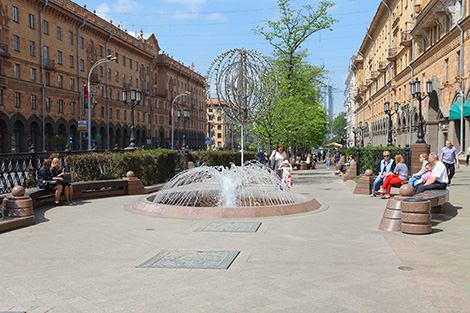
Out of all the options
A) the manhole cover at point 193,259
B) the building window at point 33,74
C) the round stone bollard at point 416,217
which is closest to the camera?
the manhole cover at point 193,259

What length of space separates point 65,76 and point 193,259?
172 ft

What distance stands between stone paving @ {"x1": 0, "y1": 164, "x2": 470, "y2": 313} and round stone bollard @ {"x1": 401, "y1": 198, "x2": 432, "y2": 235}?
19 centimetres

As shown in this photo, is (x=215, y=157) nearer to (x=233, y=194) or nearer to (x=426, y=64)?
(x=233, y=194)

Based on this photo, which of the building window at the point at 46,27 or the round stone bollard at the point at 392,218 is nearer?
the round stone bollard at the point at 392,218

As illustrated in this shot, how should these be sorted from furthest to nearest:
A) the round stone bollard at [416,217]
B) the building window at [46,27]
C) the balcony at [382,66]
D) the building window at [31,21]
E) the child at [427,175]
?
the balcony at [382,66], the building window at [46,27], the building window at [31,21], the child at [427,175], the round stone bollard at [416,217]

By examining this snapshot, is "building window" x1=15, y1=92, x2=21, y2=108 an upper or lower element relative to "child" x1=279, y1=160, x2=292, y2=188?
upper

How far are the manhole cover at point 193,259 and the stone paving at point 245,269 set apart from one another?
151mm

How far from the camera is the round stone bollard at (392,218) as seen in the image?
29.2 feet

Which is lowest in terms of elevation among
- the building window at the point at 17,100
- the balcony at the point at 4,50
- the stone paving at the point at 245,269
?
the stone paving at the point at 245,269

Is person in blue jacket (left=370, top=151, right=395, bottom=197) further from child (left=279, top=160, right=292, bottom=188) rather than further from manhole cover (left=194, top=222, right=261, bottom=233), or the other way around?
manhole cover (left=194, top=222, right=261, bottom=233)

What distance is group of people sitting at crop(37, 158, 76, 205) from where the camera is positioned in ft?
41.4

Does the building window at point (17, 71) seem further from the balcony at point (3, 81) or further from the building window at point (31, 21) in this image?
the building window at point (31, 21)

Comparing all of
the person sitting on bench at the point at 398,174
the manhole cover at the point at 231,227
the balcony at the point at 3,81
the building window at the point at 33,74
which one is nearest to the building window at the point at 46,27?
the building window at the point at 33,74

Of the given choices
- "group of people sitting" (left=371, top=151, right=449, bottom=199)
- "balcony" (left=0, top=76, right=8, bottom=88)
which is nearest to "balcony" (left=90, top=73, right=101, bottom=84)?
"balcony" (left=0, top=76, right=8, bottom=88)
